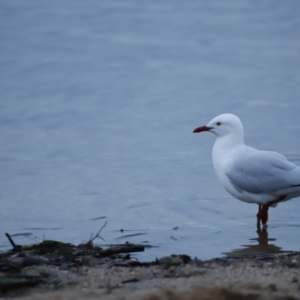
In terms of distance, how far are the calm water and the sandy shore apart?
1.46 meters

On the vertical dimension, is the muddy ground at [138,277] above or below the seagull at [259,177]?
below

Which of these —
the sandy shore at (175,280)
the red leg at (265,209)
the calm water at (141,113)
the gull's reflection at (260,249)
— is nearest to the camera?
the sandy shore at (175,280)

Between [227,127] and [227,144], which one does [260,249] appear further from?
[227,127]

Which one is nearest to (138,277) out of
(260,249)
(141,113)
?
(260,249)

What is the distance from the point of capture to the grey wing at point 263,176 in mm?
8758

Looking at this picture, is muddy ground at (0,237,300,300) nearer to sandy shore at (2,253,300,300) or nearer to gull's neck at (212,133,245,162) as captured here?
sandy shore at (2,253,300,300)

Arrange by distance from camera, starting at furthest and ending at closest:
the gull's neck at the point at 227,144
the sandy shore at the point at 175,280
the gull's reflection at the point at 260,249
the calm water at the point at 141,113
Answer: the gull's neck at the point at 227,144 → the calm water at the point at 141,113 → the gull's reflection at the point at 260,249 → the sandy shore at the point at 175,280

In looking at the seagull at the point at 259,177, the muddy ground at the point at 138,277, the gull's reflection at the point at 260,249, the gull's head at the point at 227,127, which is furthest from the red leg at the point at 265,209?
the muddy ground at the point at 138,277

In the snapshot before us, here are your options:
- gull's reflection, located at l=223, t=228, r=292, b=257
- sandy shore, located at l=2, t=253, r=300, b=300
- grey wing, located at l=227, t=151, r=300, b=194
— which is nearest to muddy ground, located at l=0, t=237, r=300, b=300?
sandy shore, located at l=2, t=253, r=300, b=300

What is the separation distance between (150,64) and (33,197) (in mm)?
7058

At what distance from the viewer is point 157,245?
7.90 m

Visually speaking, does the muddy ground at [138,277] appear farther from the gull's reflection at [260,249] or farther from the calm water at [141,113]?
the calm water at [141,113]

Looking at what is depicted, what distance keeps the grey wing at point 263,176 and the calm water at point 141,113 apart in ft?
1.30

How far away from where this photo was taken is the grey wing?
8.76 meters
